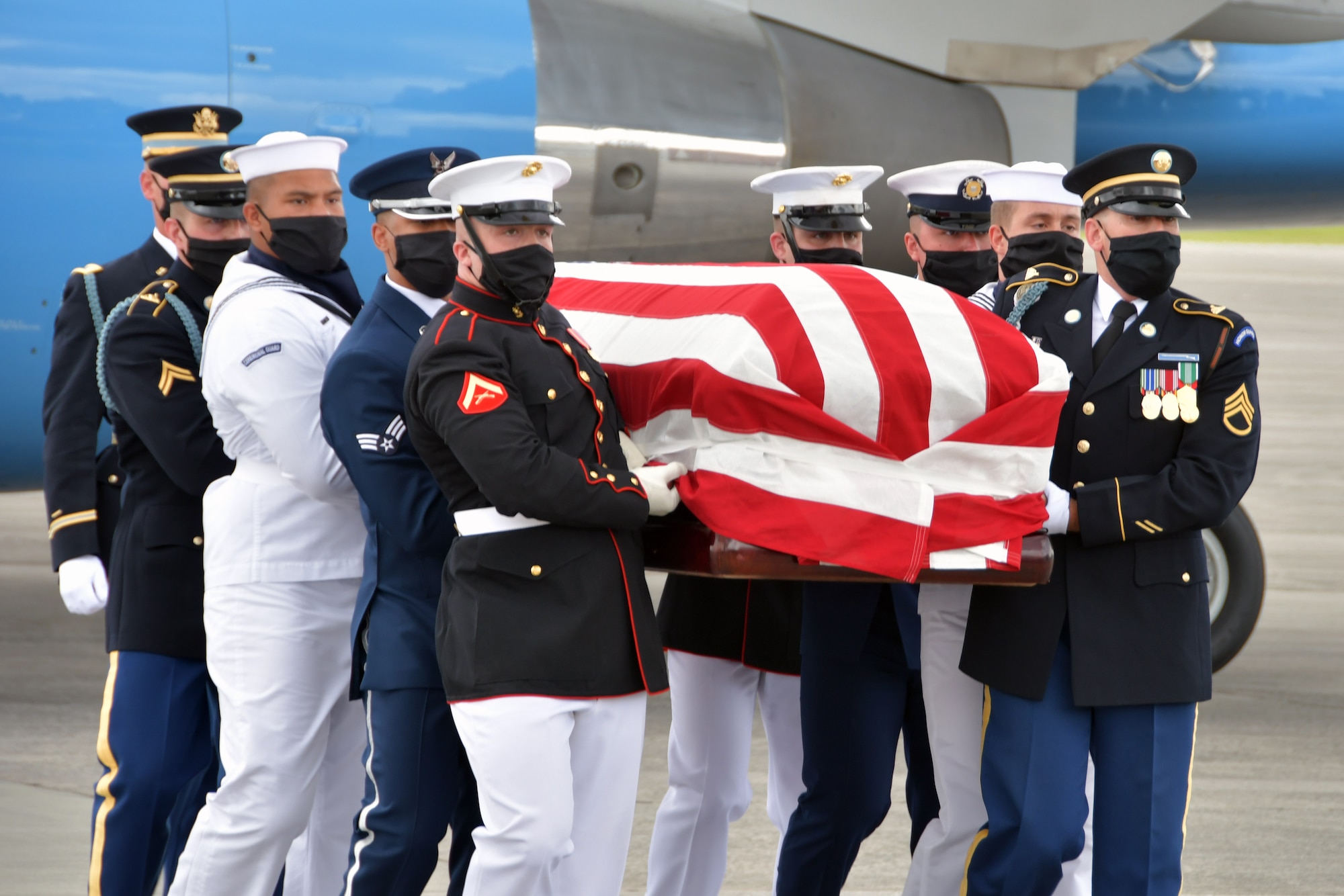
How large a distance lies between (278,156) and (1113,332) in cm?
182

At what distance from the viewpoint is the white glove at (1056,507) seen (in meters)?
3.09

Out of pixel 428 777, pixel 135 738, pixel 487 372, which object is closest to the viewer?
pixel 487 372

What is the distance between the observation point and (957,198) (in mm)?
4074

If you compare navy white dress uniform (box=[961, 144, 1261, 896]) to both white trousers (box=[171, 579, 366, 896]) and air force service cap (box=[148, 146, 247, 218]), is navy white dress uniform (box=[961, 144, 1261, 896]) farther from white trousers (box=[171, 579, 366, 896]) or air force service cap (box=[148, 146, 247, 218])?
air force service cap (box=[148, 146, 247, 218])

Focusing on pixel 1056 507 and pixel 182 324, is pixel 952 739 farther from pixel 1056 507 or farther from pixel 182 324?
pixel 182 324

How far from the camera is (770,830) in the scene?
479 centimetres

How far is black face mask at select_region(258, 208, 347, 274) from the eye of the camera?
134 inches

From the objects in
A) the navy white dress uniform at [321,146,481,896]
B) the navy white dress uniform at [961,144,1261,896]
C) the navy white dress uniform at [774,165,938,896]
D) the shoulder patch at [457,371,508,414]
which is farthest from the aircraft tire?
the shoulder patch at [457,371,508,414]

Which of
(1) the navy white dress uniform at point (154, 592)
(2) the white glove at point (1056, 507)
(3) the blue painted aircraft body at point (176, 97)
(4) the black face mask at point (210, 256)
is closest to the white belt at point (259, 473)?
(1) the navy white dress uniform at point (154, 592)

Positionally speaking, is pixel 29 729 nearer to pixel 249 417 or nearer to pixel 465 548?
pixel 249 417

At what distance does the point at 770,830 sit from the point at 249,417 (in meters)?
2.31

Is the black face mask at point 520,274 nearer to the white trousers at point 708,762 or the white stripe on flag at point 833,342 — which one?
the white stripe on flag at point 833,342

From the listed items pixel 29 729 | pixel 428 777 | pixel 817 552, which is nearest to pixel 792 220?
pixel 817 552

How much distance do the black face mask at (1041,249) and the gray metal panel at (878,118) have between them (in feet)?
6.29
